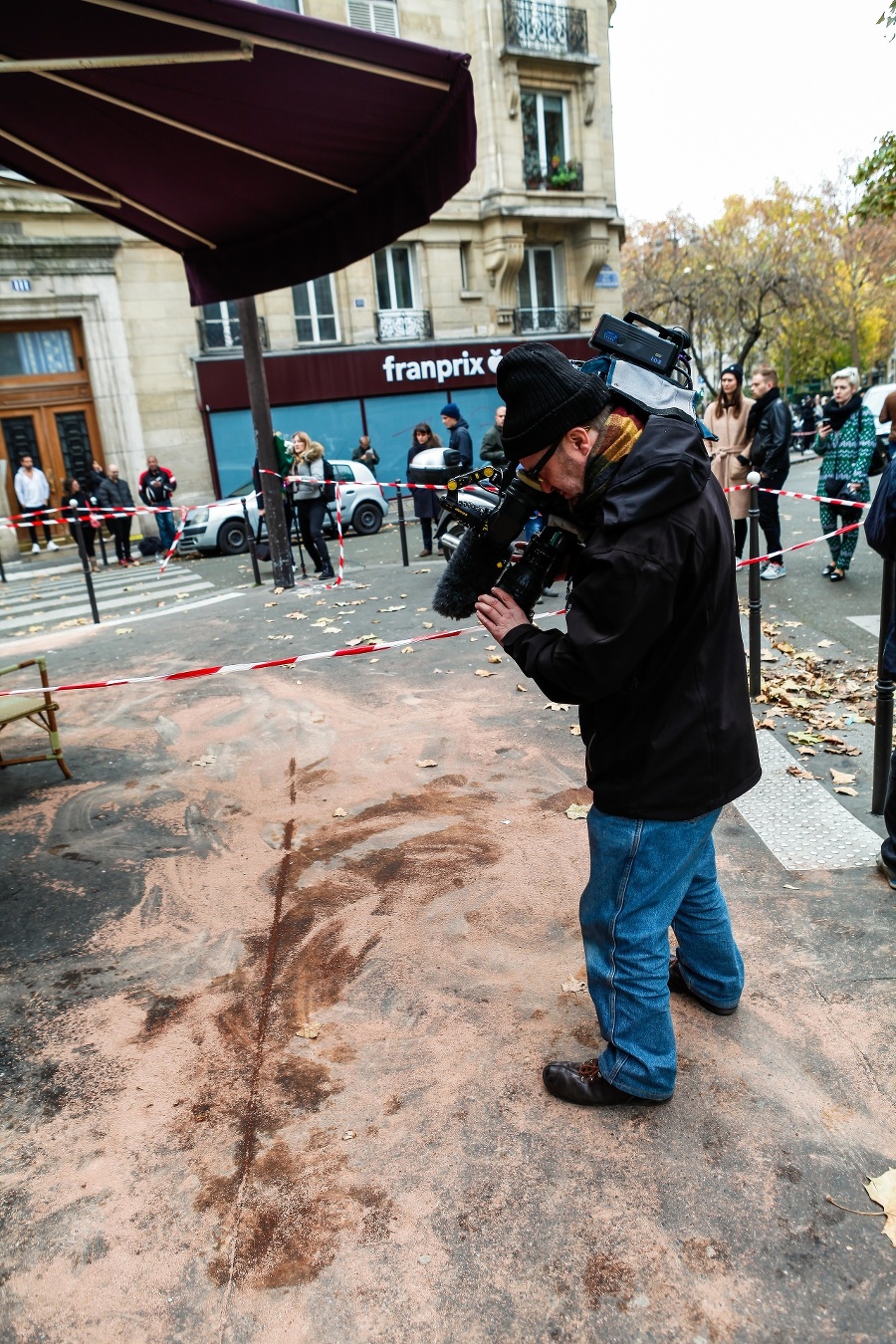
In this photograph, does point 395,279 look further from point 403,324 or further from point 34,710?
point 34,710

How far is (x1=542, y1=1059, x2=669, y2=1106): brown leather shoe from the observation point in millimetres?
2588

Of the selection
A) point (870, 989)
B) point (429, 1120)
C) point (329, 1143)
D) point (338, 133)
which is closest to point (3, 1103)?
point (329, 1143)

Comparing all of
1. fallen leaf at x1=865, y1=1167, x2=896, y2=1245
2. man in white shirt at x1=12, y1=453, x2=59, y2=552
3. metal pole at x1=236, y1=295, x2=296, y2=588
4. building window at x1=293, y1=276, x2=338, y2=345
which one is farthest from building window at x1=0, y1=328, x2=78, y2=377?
fallen leaf at x1=865, y1=1167, x2=896, y2=1245

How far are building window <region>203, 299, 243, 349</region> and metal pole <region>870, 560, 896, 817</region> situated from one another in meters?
20.5

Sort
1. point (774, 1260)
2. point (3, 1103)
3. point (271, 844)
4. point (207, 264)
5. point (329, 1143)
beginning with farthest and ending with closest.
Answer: point (207, 264), point (271, 844), point (3, 1103), point (329, 1143), point (774, 1260)

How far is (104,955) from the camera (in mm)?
3590

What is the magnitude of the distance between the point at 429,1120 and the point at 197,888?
72.2 inches

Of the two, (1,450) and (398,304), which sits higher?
(398,304)

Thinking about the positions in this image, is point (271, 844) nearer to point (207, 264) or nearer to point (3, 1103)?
point (3, 1103)

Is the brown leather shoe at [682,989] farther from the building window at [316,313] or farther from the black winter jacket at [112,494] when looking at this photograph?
the building window at [316,313]

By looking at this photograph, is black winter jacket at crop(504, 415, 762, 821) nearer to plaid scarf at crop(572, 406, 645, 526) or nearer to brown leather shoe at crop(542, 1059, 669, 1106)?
plaid scarf at crop(572, 406, 645, 526)

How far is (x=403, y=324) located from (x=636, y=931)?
79.5 ft

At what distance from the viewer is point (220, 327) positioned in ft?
71.6

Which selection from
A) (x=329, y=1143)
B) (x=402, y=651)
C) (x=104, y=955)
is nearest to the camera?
(x=329, y=1143)
